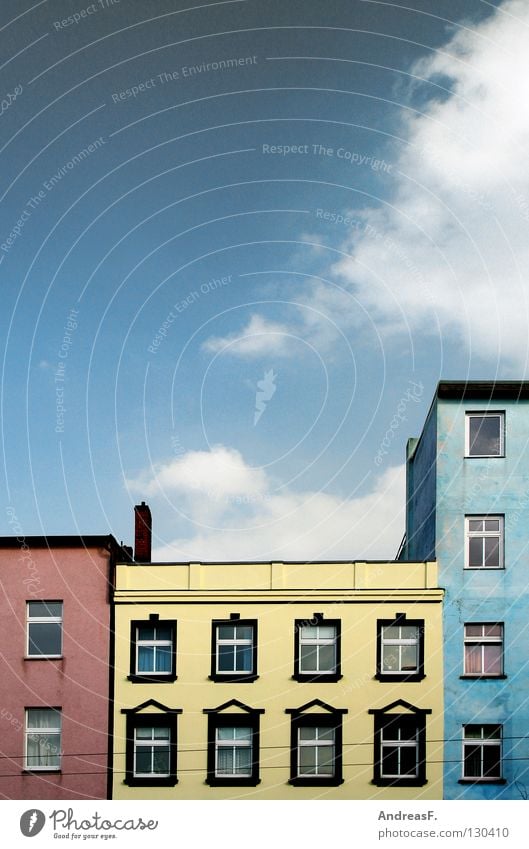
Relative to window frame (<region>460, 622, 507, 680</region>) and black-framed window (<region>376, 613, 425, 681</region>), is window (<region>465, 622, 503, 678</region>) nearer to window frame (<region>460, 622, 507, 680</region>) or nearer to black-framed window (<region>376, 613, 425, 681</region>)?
window frame (<region>460, 622, 507, 680</region>)

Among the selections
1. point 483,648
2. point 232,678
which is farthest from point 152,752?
point 483,648

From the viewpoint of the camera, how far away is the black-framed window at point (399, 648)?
2790 centimetres

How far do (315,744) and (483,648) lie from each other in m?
5.25

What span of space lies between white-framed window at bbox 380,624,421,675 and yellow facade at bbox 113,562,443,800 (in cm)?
24

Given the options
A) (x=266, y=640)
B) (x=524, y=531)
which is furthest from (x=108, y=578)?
(x=524, y=531)

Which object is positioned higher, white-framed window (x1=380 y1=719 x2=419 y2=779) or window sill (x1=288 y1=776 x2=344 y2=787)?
white-framed window (x1=380 y1=719 x2=419 y2=779)

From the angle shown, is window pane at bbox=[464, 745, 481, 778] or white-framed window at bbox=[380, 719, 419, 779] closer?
window pane at bbox=[464, 745, 481, 778]

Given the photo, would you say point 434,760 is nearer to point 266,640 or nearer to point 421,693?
point 421,693

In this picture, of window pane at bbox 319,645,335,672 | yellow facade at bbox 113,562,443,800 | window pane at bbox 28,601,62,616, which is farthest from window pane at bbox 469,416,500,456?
window pane at bbox 28,601,62,616

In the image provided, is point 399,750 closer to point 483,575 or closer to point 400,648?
point 400,648

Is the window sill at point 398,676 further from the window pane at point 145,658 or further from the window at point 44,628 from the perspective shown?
the window at point 44,628

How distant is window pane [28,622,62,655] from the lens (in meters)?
28.6

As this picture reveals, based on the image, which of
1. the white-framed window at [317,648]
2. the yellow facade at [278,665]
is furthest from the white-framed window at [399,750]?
the white-framed window at [317,648]

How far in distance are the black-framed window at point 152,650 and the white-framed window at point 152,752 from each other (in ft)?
4.55
